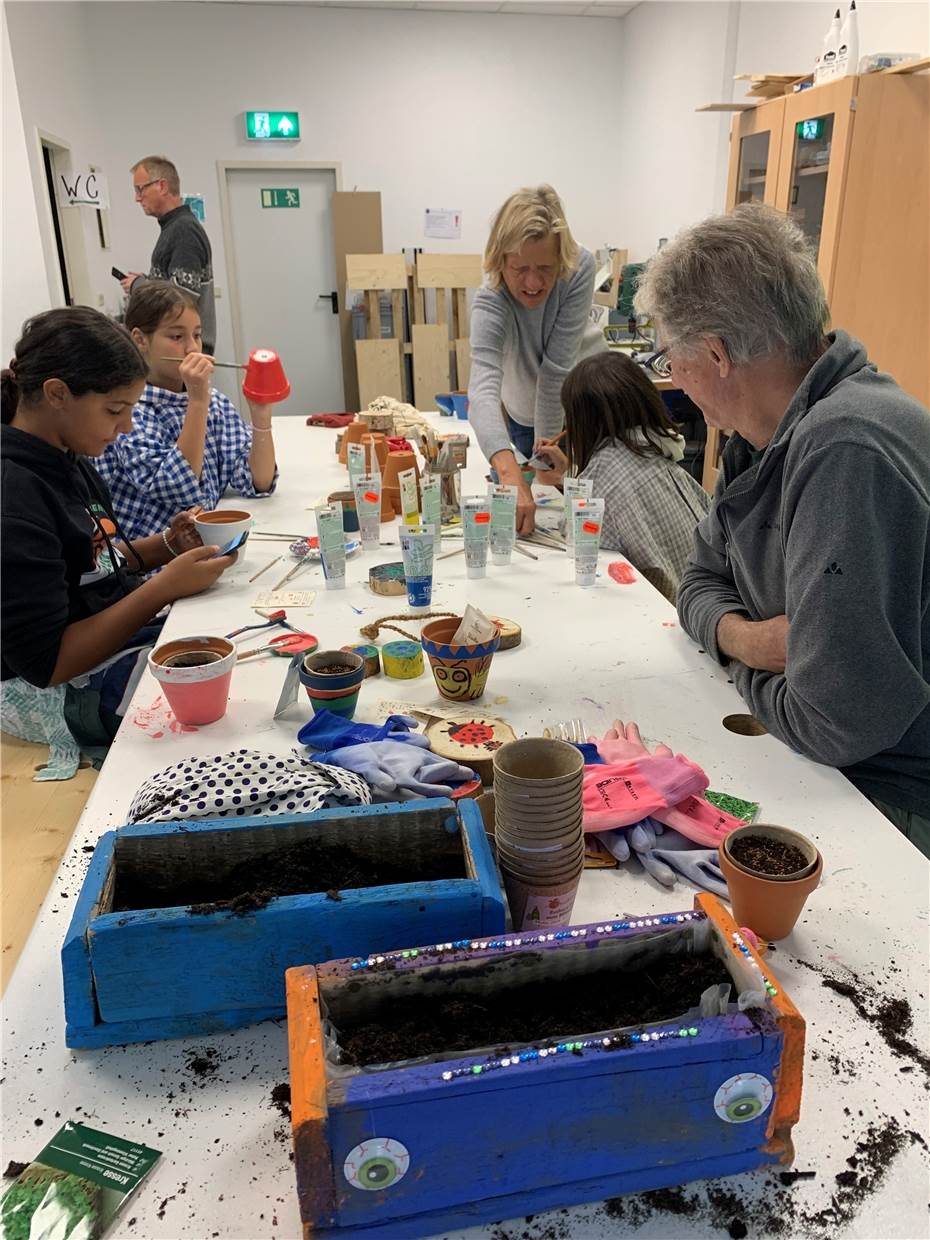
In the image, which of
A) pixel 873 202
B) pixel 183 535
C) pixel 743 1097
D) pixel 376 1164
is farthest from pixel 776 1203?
pixel 873 202

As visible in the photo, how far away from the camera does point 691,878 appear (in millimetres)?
1004

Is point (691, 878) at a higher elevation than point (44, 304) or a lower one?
lower

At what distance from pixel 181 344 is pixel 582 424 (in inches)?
45.9

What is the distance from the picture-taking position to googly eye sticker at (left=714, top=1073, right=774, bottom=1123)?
0.66m

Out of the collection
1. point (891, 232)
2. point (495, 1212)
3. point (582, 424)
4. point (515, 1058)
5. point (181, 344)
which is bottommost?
point (495, 1212)

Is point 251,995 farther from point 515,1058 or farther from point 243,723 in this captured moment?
point 243,723

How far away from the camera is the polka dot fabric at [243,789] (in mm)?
965

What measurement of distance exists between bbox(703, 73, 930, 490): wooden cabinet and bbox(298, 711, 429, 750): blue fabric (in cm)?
288

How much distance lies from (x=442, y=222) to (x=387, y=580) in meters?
5.79

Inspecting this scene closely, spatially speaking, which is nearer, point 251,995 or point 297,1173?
point 297,1173

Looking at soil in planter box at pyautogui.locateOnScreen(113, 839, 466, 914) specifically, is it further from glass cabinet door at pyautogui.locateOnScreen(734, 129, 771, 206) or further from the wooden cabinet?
glass cabinet door at pyautogui.locateOnScreen(734, 129, 771, 206)

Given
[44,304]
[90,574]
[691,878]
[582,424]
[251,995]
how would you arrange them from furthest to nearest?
[44,304], [582,424], [90,574], [691,878], [251,995]

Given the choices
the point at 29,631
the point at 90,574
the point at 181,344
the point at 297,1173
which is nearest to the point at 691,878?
the point at 297,1173

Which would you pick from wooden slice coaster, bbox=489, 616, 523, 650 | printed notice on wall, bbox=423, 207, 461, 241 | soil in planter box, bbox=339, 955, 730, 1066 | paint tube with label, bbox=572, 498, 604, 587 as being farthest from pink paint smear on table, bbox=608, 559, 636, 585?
printed notice on wall, bbox=423, 207, 461, 241
